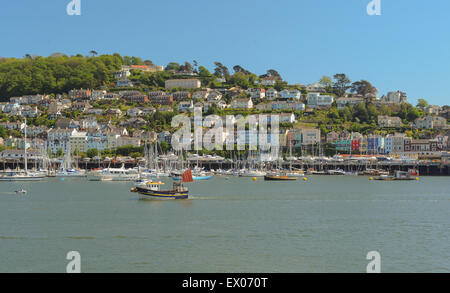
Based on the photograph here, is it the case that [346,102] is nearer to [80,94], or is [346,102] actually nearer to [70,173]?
[80,94]

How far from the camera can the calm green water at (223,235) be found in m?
23.7

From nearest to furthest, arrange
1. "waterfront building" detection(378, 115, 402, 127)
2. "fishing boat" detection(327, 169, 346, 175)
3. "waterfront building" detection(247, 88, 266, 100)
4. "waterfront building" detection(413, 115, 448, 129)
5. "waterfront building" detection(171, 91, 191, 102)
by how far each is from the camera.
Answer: "fishing boat" detection(327, 169, 346, 175) → "waterfront building" detection(378, 115, 402, 127) → "waterfront building" detection(413, 115, 448, 129) → "waterfront building" detection(171, 91, 191, 102) → "waterfront building" detection(247, 88, 266, 100)

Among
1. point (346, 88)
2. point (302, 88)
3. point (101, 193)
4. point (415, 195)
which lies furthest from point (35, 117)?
point (415, 195)

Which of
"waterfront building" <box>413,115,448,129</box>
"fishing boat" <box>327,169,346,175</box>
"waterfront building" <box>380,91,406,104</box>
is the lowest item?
"fishing boat" <box>327,169,346,175</box>

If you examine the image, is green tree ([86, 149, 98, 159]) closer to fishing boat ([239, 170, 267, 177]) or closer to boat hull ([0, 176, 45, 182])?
boat hull ([0, 176, 45, 182])

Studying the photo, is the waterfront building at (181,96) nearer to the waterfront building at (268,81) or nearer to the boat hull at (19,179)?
the waterfront building at (268,81)

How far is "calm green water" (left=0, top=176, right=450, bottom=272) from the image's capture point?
2373 centimetres

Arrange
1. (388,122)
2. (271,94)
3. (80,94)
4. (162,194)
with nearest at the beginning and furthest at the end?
1. (162,194)
2. (388,122)
3. (271,94)
4. (80,94)

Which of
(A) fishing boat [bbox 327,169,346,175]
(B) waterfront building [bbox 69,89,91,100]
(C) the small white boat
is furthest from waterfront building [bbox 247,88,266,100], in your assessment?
(C) the small white boat

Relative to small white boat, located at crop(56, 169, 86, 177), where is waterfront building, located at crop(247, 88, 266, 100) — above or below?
above

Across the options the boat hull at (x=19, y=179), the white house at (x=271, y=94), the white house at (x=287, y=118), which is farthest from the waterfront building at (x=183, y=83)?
the boat hull at (x=19, y=179)

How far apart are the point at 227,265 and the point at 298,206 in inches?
862

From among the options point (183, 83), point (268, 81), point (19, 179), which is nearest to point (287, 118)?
point (183, 83)

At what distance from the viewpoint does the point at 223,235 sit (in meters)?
30.1
